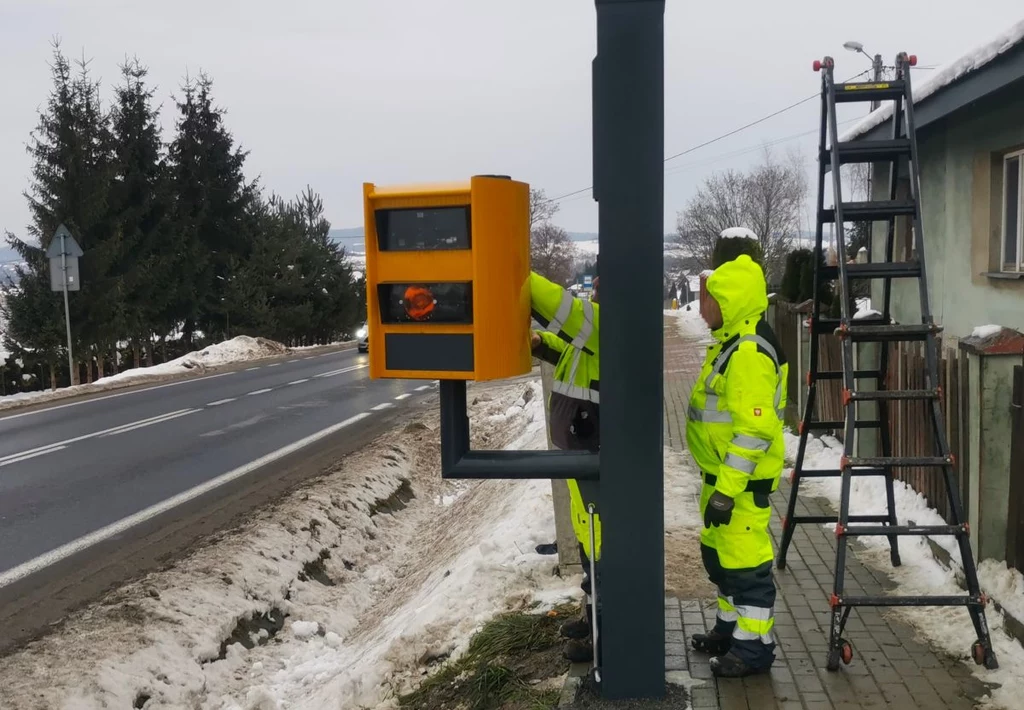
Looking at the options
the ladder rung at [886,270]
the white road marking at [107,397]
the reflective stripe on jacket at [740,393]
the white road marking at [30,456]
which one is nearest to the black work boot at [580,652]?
the reflective stripe on jacket at [740,393]

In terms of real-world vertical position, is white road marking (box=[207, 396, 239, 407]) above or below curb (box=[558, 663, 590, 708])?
below

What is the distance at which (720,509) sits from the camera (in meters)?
3.94

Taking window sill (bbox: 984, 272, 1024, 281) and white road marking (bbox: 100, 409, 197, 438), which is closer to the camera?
window sill (bbox: 984, 272, 1024, 281)

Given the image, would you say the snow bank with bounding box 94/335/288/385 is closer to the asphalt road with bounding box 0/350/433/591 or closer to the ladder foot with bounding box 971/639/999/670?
the asphalt road with bounding box 0/350/433/591

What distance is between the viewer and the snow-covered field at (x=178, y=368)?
57.2 feet

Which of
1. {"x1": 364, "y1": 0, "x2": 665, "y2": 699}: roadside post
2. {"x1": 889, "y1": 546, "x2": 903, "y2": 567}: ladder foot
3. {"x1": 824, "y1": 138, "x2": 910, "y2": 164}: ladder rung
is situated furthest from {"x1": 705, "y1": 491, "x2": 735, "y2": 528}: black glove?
{"x1": 824, "y1": 138, "x2": 910, "y2": 164}: ladder rung

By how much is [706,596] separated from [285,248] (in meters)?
34.7

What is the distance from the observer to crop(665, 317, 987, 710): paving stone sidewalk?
384 centimetres

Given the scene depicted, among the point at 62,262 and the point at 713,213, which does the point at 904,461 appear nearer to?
the point at 62,262

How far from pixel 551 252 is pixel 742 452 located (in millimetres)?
64379

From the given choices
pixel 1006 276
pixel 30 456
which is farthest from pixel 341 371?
pixel 1006 276

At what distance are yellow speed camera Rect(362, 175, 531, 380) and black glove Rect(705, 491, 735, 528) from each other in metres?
1.10

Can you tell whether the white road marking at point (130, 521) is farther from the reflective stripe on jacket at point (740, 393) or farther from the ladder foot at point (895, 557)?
the ladder foot at point (895, 557)

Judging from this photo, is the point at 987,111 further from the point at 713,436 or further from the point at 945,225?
the point at 713,436
